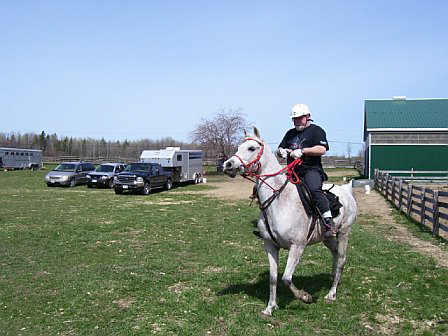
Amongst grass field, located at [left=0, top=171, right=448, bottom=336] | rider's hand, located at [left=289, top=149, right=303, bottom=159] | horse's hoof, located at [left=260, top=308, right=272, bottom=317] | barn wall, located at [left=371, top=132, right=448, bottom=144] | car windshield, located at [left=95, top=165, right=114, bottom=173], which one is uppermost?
barn wall, located at [left=371, top=132, right=448, bottom=144]

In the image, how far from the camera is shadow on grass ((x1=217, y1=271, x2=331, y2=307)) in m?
6.16

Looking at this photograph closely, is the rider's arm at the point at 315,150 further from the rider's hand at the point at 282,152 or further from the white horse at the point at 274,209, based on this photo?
the white horse at the point at 274,209

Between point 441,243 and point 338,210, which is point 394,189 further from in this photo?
point 338,210

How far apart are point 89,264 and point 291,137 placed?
5083 mm

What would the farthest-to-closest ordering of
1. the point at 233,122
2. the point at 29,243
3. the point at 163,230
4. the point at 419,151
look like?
the point at 233,122 < the point at 419,151 < the point at 163,230 < the point at 29,243

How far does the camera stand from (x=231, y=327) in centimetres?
504

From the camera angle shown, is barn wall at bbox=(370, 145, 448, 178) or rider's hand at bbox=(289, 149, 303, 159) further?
barn wall at bbox=(370, 145, 448, 178)

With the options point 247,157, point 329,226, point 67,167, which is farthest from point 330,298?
point 67,167

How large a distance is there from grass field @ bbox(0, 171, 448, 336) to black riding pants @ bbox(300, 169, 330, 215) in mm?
1507

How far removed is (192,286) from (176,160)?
24.5 metres

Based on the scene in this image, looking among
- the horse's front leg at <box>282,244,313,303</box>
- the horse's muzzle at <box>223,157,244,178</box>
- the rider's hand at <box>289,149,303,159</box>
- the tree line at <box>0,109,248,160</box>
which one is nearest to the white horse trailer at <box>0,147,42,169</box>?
the tree line at <box>0,109,248,160</box>

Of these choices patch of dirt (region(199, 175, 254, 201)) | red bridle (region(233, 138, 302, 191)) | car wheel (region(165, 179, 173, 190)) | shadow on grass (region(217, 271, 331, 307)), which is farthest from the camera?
car wheel (region(165, 179, 173, 190))

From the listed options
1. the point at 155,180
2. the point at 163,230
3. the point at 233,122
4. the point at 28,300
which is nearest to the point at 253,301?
the point at 28,300

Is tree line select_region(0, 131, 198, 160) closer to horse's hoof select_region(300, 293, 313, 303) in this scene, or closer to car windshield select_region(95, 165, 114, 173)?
car windshield select_region(95, 165, 114, 173)
